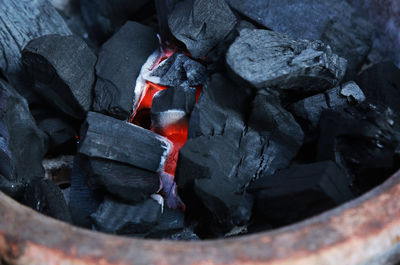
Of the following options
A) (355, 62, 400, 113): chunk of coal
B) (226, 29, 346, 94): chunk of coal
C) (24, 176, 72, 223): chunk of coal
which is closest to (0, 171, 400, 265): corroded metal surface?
(24, 176, 72, 223): chunk of coal

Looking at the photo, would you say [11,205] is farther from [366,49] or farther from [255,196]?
[366,49]

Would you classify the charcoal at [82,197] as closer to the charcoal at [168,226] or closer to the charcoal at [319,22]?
the charcoal at [168,226]

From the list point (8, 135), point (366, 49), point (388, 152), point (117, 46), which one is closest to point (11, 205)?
point (8, 135)

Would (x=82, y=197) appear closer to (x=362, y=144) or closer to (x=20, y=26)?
(x=20, y=26)

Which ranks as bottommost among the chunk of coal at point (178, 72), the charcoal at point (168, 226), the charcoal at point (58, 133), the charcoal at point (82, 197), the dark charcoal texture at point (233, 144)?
the charcoal at point (168, 226)

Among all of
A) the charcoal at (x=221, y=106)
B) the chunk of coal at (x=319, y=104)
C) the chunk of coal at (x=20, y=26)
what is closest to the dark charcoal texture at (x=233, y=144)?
the charcoal at (x=221, y=106)
